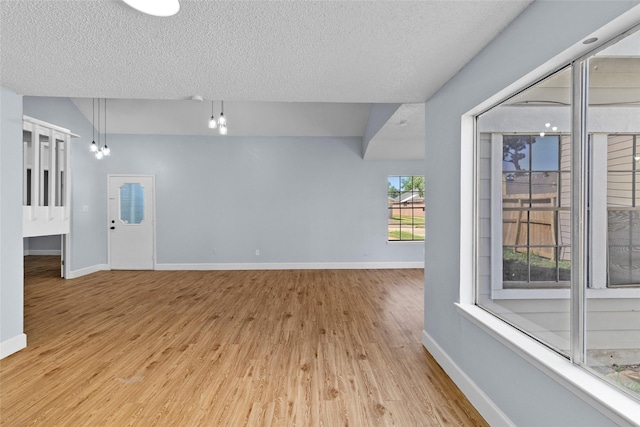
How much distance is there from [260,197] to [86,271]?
375cm

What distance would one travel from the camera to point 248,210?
6.70m

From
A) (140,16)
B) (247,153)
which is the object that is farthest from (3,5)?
(247,153)

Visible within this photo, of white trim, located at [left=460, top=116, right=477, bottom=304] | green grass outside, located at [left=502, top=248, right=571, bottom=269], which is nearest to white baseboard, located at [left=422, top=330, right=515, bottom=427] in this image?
white trim, located at [left=460, top=116, right=477, bottom=304]

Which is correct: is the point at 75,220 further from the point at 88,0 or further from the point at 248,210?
the point at 88,0

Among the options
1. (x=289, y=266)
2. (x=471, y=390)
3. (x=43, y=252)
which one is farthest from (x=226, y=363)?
(x=43, y=252)

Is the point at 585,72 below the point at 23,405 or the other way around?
the other way around

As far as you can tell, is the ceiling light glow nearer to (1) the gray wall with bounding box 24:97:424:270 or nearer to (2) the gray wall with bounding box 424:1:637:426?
(2) the gray wall with bounding box 424:1:637:426

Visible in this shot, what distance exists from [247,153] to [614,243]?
20.0 ft

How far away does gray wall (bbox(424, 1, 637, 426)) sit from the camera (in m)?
1.34

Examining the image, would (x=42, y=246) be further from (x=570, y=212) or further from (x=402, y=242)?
(x=570, y=212)

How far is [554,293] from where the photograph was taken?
7.65ft

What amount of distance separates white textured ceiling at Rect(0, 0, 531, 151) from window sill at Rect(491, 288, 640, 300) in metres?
1.56

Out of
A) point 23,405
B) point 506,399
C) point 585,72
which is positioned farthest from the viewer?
point 23,405

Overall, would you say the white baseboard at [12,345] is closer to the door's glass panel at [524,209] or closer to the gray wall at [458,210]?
the gray wall at [458,210]
